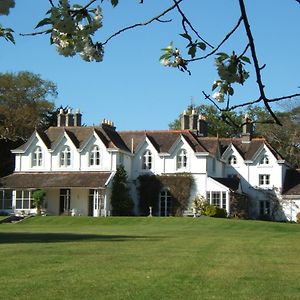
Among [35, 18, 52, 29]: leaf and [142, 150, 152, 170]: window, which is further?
[142, 150, 152, 170]: window

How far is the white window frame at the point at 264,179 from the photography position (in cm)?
5947

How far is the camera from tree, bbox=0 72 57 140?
242ft

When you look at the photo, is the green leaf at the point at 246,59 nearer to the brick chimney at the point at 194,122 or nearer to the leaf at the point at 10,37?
the leaf at the point at 10,37

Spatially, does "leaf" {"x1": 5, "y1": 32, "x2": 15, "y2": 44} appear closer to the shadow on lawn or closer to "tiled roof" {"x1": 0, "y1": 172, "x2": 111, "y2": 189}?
the shadow on lawn

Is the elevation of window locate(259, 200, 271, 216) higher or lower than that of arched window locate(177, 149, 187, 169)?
lower

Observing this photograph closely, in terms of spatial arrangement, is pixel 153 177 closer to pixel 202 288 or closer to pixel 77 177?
pixel 77 177

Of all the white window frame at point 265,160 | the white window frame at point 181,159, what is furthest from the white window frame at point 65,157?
the white window frame at point 265,160

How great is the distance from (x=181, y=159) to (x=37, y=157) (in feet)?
43.1

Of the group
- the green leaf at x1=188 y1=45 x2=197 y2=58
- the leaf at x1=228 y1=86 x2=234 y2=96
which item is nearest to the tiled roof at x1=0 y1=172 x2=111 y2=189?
the green leaf at x1=188 y1=45 x2=197 y2=58

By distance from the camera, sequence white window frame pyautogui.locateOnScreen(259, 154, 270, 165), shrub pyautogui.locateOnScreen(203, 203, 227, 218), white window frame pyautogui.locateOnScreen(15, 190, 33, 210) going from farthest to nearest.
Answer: white window frame pyautogui.locateOnScreen(259, 154, 270, 165)
white window frame pyautogui.locateOnScreen(15, 190, 33, 210)
shrub pyautogui.locateOnScreen(203, 203, 227, 218)

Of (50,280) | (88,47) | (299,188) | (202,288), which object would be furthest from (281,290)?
(299,188)

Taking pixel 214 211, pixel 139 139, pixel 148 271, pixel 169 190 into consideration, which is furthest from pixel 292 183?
pixel 148 271

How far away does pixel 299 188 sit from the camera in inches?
2295

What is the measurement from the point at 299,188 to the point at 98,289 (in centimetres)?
4802
